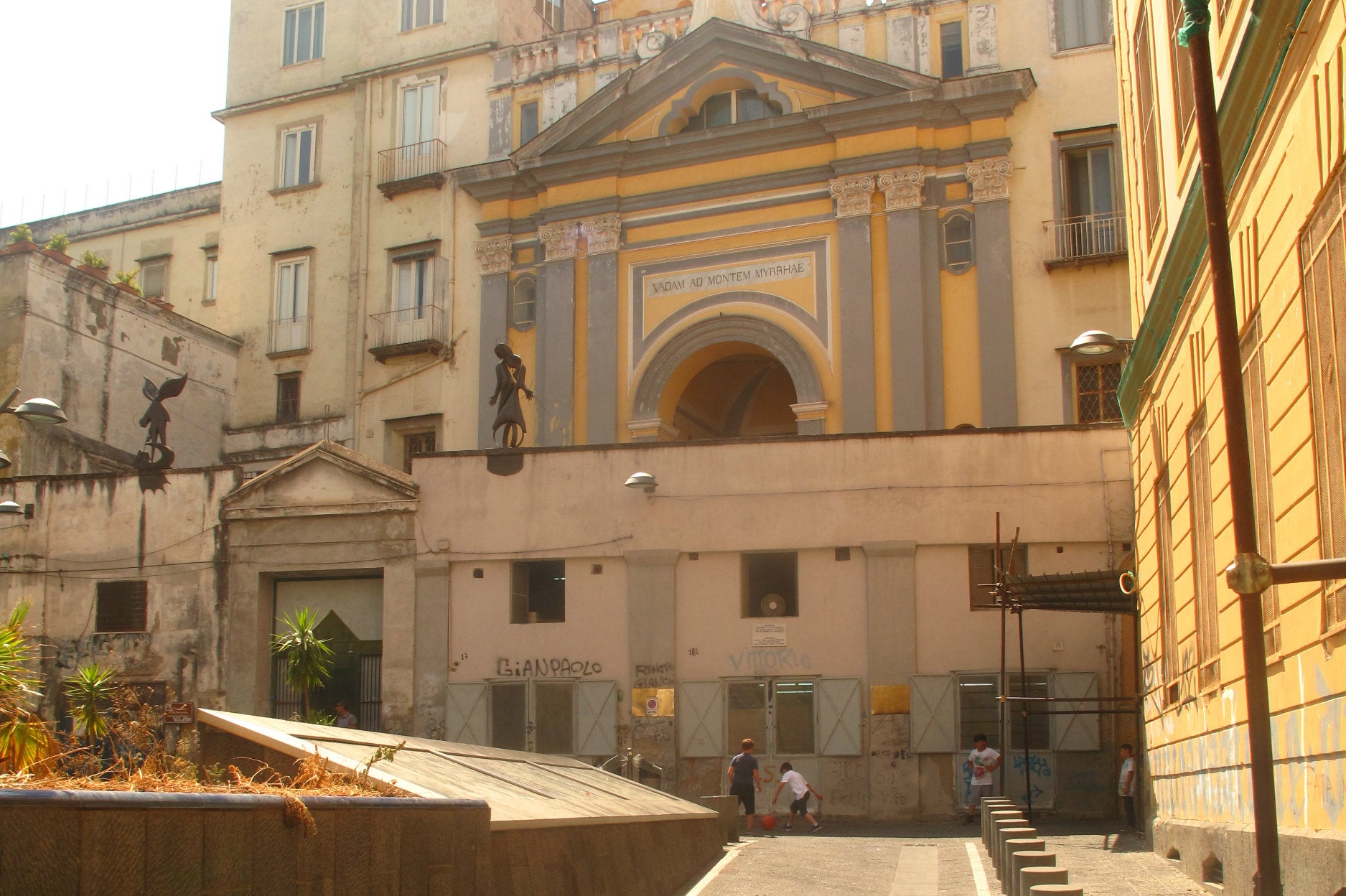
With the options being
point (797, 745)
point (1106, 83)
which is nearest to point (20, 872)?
point (797, 745)

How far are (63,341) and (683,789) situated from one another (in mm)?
18122

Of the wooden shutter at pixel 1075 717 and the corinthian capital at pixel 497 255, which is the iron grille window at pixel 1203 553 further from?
the corinthian capital at pixel 497 255

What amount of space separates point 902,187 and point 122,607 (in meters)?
17.7

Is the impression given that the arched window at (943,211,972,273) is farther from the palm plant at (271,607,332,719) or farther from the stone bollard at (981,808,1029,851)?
the stone bollard at (981,808,1029,851)

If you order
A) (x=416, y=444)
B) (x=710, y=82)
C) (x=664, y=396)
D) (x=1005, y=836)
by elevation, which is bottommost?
(x=1005, y=836)

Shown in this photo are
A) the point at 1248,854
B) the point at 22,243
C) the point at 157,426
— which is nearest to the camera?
the point at 1248,854

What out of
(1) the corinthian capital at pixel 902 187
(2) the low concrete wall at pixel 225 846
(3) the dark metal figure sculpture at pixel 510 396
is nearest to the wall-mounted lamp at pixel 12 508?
(3) the dark metal figure sculpture at pixel 510 396

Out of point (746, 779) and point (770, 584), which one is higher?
point (770, 584)

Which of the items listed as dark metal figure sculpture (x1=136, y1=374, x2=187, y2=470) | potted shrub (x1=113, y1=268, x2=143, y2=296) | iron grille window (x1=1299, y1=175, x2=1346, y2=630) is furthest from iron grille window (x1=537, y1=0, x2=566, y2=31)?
iron grille window (x1=1299, y1=175, x2=1346, y2=630)

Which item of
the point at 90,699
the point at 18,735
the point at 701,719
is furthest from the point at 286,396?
the point at 18,735

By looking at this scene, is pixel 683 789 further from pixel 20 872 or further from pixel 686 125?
pixel 20 872

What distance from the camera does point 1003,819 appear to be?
14531 mm

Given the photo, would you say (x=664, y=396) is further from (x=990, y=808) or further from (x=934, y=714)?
(x=990, y=808)

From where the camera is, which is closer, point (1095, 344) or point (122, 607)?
point (1095, 344)
